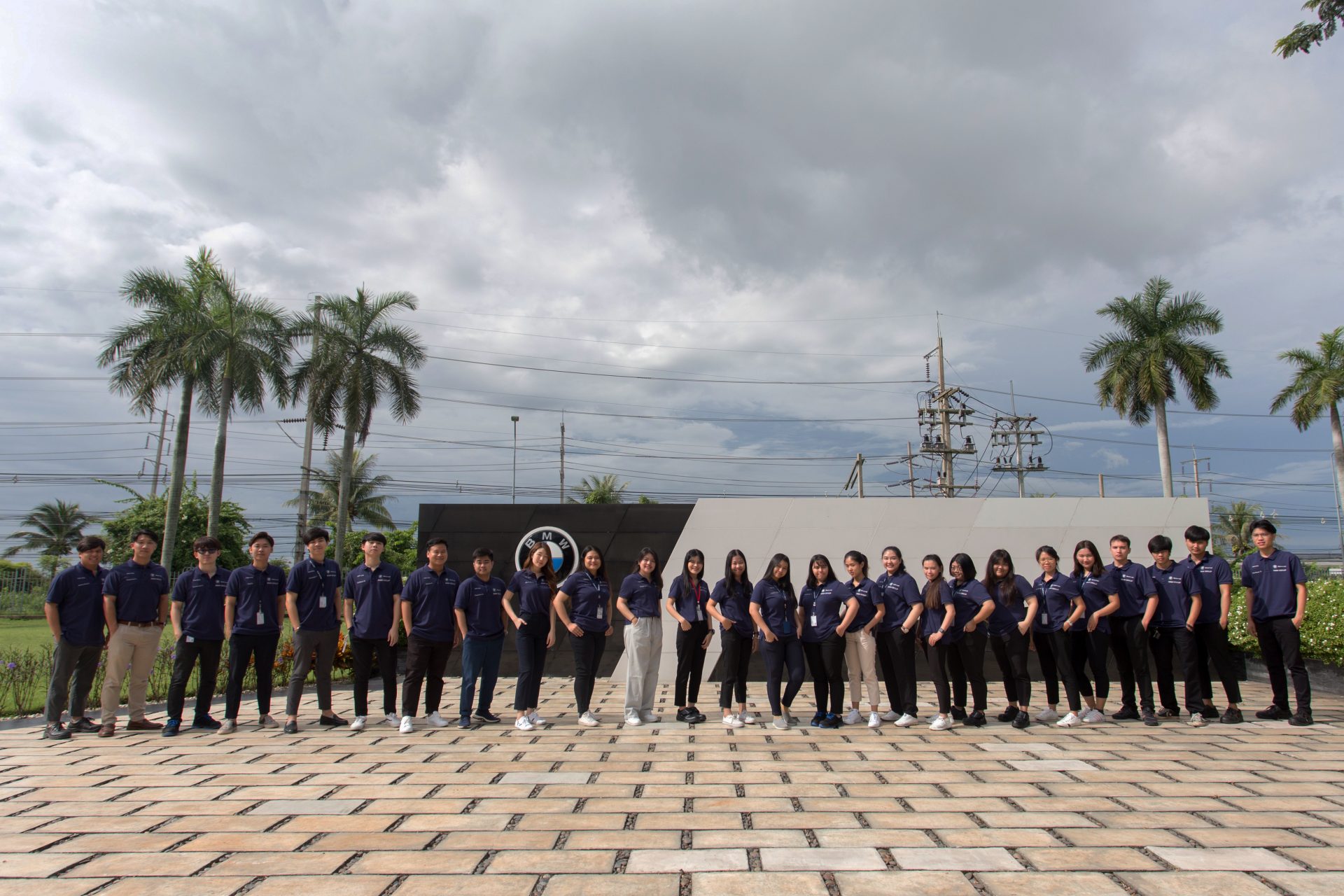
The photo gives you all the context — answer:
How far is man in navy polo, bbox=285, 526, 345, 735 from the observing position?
6496 mm

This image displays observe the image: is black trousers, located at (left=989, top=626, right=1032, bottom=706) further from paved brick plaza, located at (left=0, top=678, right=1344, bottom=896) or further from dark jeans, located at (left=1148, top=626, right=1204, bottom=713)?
dark jeans, located at (left=1148, top=626, right=1204, bottom=713)

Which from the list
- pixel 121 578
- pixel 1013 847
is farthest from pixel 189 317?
pixel 1013 847

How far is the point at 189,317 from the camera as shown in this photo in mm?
22172

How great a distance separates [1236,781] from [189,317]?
81.0 feet

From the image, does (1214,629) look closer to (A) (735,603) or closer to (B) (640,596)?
(A) (735,603)

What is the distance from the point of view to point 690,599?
22.2 ft

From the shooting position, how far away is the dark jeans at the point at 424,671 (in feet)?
20.9

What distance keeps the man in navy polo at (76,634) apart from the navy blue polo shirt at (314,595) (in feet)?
4.64

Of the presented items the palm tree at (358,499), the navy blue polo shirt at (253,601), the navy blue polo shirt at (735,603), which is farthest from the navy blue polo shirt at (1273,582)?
the palm tree at (358,499)

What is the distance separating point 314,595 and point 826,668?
13.8 ft

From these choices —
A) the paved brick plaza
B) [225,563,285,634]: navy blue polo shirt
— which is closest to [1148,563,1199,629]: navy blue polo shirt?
the paved brick plaza

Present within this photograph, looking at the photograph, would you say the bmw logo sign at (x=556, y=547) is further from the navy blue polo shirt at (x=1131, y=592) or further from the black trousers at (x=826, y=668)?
Result: the navy blue polo shirt at (x=1131, y=592)

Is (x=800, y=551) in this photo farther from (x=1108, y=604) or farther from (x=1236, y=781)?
(x=1236, y=781)

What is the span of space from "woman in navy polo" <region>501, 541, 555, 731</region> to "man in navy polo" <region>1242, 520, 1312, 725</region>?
5678 millimetres
